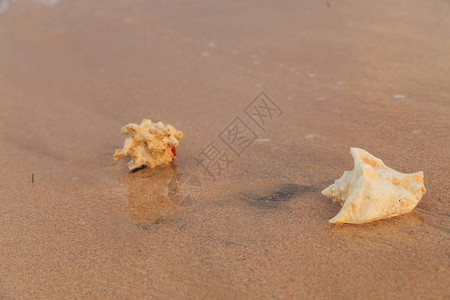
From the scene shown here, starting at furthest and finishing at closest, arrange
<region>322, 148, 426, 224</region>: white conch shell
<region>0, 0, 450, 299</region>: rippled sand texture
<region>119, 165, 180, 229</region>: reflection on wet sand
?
<region>119, 165, 180, 229</region>: reflection on wet sand, <region>322, 148, 426, 224</region>: white conch shell, <region>0, 0, 450, 299</region>: rippled sand texture

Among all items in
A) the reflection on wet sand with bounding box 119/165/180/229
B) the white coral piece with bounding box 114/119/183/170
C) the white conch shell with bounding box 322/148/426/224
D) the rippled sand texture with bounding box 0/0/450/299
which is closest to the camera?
the rippled sand texture with bounding box 0/0/450/299

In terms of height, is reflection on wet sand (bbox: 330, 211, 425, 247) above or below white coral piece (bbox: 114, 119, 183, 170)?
above

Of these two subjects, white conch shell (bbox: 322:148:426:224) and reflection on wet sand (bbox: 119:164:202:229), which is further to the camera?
reflection on wet sand (bbox: 119:164:202:229)

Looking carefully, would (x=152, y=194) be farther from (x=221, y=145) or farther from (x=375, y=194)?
(x=375, y=194)

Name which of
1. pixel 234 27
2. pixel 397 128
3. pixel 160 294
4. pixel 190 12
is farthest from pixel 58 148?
pixel 190 12

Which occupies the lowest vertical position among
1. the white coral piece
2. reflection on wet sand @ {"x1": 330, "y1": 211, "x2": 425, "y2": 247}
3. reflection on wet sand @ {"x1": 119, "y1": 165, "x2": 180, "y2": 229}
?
reflection on wet sand @ {"x1": 119, "y1": 165, "x2": 180, "y2": 229}

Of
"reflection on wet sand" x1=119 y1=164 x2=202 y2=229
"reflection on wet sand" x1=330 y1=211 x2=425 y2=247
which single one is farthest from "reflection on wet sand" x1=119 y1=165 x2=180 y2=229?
"reflection on wet sand" x1=330 y1=211 x2=425 y2=247

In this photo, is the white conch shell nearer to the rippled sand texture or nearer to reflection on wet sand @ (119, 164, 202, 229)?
the rippled sand texture
